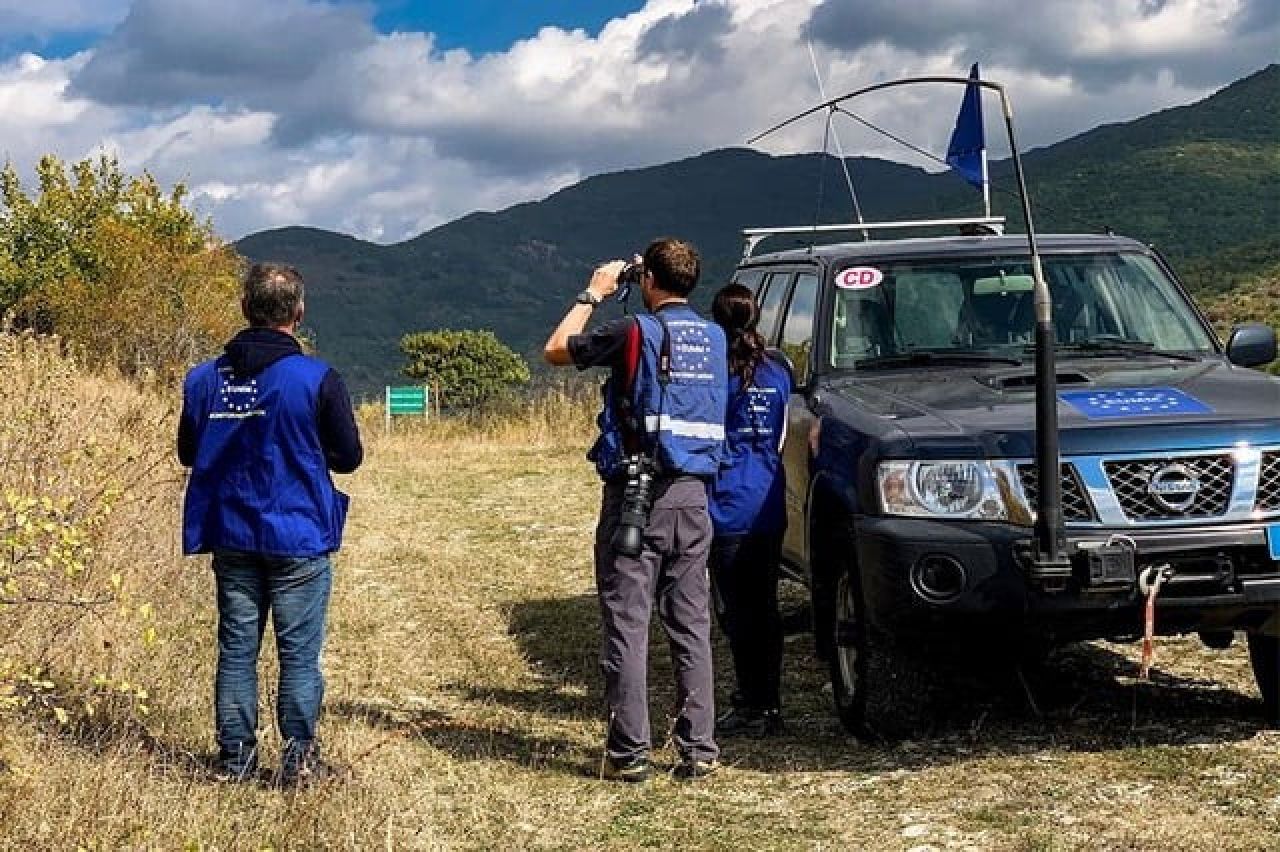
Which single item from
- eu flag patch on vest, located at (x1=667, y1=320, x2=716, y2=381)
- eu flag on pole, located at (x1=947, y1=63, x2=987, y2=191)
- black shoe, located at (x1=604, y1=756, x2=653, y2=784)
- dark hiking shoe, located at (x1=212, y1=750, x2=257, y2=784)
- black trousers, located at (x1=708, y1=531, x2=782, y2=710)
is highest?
eu flag on pole, located at (x1=947, y1=63, x2=987, y2=191)

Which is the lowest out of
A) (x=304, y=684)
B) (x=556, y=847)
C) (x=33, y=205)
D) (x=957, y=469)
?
(x=556, y=847)

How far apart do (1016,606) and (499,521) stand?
27.6 feet

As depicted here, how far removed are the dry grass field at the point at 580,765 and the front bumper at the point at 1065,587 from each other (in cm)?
53

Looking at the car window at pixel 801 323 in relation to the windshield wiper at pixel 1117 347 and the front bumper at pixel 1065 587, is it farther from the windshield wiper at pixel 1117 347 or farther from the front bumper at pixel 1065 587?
the front bumper at pixel 1065 587

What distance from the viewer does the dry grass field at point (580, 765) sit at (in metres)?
4.51

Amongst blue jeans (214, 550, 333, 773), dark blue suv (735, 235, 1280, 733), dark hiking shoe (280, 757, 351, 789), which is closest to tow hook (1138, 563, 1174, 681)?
dark blue suv (735, 235, 1280, 733)

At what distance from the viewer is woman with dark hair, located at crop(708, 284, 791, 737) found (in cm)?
596

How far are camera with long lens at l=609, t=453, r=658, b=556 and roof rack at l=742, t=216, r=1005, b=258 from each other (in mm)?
2424

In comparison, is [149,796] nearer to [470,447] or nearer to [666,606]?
[666,606]

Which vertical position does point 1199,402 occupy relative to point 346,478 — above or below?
above

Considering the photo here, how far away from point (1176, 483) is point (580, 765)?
7.65 feet

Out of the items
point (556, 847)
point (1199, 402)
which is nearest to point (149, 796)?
point (556, 847)

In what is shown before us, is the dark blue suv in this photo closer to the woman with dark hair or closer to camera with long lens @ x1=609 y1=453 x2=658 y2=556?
the woman with dark hair

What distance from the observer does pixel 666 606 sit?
5.52 metres
